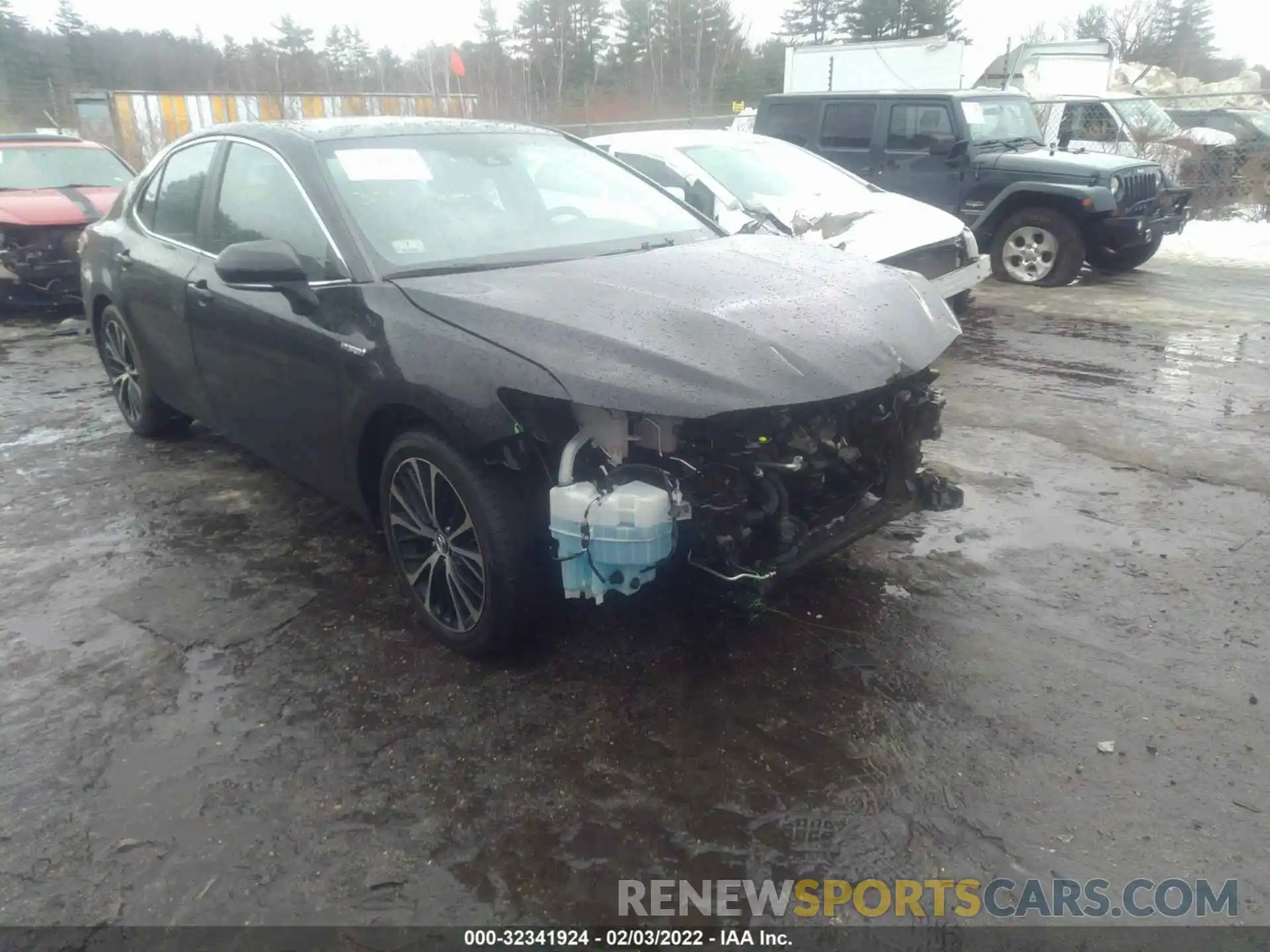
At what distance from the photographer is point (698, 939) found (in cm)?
217

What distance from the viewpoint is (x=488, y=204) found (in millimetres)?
3764

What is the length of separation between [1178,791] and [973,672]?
70cm

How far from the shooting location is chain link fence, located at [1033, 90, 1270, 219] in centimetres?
1428

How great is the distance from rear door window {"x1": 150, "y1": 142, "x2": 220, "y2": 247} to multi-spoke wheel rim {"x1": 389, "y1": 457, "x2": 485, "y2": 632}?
1.99 metres

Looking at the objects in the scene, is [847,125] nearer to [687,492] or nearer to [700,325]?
[700,325]

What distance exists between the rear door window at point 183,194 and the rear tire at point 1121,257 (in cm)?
922

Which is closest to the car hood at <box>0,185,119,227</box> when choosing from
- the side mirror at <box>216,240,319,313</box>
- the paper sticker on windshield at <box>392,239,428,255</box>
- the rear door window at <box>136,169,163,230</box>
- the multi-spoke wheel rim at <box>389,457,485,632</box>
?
the rear door window at <box>136,169,163,230</box>

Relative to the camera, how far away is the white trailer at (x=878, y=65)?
832 inches

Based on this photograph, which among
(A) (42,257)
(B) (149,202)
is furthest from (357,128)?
(A) (42,257)

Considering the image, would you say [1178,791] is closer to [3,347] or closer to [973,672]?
[973,672]

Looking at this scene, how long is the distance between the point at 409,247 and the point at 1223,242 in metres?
13.0

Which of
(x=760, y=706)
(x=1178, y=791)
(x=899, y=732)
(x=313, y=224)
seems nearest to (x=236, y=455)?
(x=313, y=224)

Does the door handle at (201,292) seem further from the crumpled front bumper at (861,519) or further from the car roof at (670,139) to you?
the car roof at (670,139)

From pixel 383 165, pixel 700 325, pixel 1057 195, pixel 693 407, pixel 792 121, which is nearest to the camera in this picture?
pixel 693 407
